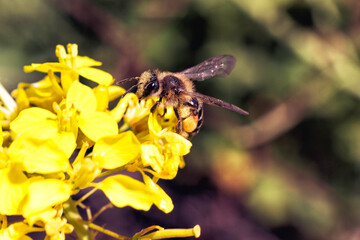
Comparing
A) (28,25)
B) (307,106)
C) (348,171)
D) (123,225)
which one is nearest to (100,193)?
(123,225)

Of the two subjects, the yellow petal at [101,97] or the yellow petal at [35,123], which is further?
the yellow petal at [101,97]

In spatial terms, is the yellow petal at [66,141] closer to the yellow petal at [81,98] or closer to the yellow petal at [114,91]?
the yellow petal at [81,98]

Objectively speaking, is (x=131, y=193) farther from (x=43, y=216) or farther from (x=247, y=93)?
(x=247, y=93)

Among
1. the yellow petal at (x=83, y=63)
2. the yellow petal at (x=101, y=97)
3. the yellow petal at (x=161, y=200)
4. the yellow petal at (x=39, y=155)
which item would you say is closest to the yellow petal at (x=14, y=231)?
the yellow petal at (x=39, y=155)

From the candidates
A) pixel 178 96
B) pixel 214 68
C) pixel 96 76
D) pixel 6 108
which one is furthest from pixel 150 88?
pixel 6 108

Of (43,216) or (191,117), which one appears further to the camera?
(191,117)

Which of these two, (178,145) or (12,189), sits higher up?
(178,145)

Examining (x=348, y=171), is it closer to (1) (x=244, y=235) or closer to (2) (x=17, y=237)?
(1) (x=244, y=235)

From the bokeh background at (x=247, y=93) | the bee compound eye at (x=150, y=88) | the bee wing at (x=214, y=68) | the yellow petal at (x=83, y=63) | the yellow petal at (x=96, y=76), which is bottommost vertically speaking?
the bokeh background at (x=247, y=93)
